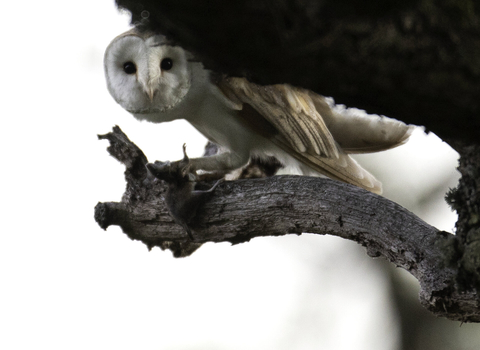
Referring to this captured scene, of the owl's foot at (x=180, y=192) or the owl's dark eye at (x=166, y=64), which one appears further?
the owl's dark eye at (x=166, y=64)

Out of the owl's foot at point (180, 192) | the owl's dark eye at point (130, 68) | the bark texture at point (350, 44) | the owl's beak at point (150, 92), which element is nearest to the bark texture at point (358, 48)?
the bark texture at point (350, 44)

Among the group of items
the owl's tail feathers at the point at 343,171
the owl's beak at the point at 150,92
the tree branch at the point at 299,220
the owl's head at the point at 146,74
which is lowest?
the tree branch at the point at 299,220

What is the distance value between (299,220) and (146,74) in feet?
3.68

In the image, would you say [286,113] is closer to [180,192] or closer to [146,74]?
[146,74]

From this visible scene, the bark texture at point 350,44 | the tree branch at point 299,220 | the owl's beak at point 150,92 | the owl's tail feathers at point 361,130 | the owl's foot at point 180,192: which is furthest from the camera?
the owl's tail feathers at point 361,130

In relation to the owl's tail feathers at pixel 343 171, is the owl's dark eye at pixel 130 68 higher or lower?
higher

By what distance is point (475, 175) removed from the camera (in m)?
1.13

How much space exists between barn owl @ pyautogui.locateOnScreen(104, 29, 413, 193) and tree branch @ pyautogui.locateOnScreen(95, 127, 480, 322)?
1.57ft

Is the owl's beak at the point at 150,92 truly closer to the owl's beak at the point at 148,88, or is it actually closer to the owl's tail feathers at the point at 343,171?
the owl's beak at the point at 148,88

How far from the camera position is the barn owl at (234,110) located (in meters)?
2.60

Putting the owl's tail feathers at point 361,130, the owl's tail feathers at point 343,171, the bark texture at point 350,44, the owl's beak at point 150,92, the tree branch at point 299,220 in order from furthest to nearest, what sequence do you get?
the owl's tail feathers at point 361,130
the owl's tail feathers at point 343,171
the owl's beak at point 150,92
the tree branch at point 299,220
the bark texture at point 350,44

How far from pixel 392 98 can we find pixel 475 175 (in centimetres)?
40

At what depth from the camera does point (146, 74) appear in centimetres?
257

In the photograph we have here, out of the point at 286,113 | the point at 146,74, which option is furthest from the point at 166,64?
the point at 286,113
